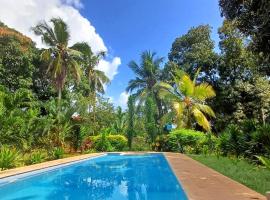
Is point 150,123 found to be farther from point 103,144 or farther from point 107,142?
point 103,144

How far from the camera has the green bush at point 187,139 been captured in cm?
2036

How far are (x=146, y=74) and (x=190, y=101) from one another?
10589 millimetres

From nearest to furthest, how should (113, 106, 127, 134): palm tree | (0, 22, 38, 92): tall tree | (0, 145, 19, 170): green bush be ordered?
(0, 145, 19, 170): green bush, (0, 22, 38, 92): tall tree, (113, 106, 127, 134): palm tree

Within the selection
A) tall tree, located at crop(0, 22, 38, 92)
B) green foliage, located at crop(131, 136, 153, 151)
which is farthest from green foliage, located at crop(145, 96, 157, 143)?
tall tree, located at crop(0, 22, 38, 92)

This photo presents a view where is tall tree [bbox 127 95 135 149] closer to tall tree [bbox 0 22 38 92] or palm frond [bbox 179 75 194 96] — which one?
palm frond [bbox 179 75 194 96]

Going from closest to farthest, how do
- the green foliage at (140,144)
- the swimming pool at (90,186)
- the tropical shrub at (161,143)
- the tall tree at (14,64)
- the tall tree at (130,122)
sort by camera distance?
the swimming pool at (90,186), the tropical shrub at (161,143), the tall tree at (14,64), the tall tree at (130,122), the green foliage at (140,144)

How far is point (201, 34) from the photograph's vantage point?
2973 cm

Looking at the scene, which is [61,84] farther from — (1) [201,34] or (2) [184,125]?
(1) [201,34]

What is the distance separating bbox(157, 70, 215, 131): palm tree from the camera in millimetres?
21609

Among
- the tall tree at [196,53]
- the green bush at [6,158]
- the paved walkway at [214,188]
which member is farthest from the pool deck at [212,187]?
the tall tree at [196,53]

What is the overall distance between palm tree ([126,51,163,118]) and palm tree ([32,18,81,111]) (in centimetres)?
1005

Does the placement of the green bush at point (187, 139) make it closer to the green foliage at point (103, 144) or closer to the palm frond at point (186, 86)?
the palm frond at point (186, 86)

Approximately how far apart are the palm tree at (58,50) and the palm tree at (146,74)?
33.0 feet

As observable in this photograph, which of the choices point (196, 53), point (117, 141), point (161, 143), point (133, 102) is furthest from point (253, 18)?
point (196, 53)
